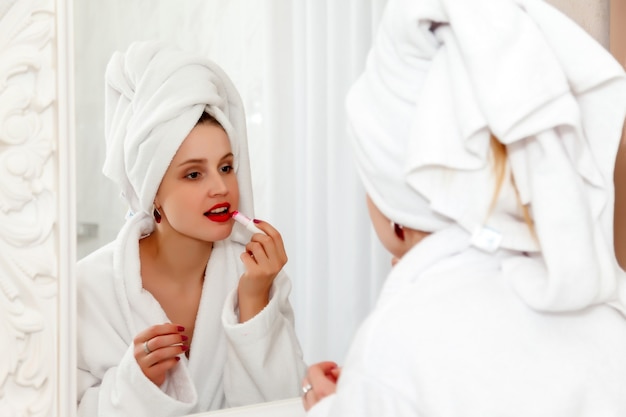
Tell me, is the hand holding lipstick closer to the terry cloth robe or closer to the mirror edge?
the terry cloth robe

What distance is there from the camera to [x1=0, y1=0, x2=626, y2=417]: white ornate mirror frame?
3.10 feet

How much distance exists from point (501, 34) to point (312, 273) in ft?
1.88

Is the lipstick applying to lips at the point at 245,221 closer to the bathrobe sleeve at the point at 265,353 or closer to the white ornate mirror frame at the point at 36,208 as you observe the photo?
the bathrobe sleeve at the point at 265,353

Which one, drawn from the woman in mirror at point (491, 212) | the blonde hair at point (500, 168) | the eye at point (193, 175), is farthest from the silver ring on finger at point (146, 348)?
the blonde hair at point (500, 168)

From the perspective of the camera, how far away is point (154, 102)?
1031mm

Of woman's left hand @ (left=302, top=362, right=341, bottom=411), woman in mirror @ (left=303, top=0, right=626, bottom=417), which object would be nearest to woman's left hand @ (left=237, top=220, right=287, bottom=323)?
woman's left hand @ (left=302, top=362, right=341, bottom=411)

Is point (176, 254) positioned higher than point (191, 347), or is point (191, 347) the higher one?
point (176, 254)

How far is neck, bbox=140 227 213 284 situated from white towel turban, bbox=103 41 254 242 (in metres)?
0.04

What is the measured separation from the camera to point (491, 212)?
0.73 metres

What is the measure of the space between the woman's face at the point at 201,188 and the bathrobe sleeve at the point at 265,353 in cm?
11

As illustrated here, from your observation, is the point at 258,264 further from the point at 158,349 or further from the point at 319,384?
the point at 319,384

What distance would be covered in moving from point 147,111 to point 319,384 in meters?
0.43

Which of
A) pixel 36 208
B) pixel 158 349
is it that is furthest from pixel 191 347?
pixel 36 208

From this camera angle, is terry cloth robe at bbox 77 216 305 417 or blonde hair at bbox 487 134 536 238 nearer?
blonde hair at bbox 487 134 536 238
